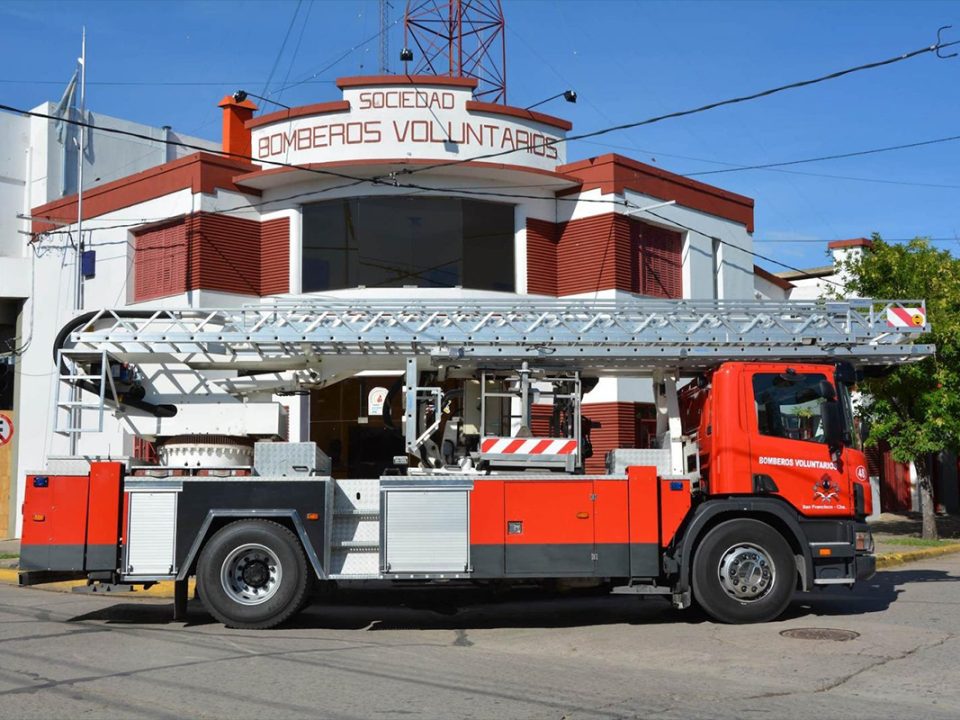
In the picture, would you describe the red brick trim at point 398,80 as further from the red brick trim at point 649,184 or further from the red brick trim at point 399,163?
the red brick trim at point 649,184

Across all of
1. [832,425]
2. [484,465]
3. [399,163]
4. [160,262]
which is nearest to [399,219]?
[399,163]

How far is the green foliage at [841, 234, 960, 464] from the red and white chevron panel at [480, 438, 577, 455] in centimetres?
998

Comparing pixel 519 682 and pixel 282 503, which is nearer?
pixel 519 682

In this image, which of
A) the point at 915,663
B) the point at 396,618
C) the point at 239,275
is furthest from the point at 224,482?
the point at 239,275

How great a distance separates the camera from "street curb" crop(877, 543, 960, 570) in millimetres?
17484

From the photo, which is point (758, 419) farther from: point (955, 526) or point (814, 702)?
point (955, 526)

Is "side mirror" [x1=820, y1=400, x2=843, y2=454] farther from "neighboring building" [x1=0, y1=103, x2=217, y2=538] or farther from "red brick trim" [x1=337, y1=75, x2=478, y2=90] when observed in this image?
"neighboring building" [x1=0, y1=103, x2=217, y2=538]

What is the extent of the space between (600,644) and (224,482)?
4.34 m

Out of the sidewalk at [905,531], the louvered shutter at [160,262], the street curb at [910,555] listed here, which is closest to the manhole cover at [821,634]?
the street curb at [910,555]

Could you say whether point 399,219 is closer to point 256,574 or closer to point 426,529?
point 426,529

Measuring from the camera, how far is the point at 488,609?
520 inches

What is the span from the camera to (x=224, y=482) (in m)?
11.3

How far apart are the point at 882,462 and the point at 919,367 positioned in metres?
11.3

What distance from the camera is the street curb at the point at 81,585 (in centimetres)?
1436
